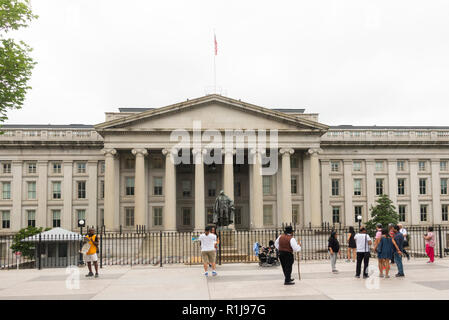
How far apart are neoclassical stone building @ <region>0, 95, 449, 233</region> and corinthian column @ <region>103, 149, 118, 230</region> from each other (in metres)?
0.11

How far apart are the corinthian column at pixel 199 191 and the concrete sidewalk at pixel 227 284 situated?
2758 centimetres

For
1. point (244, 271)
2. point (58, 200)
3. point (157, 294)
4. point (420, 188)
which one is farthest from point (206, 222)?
point (157, 294)

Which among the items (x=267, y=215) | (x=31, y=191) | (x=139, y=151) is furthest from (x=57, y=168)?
(x=267, y=215)

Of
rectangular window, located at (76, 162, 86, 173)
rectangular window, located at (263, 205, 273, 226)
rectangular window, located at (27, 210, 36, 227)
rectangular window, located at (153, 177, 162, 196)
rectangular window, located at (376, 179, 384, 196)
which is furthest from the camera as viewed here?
rectangular window, located at (376, 179, 384, 196)

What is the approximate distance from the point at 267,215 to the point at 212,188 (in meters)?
7.76

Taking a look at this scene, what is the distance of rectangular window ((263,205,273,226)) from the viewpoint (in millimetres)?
54250

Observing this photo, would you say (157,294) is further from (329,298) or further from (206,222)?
(206,222)

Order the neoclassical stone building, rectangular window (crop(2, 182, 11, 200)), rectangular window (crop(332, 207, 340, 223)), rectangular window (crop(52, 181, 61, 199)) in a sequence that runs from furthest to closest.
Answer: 1. rectangular window (crop(332, 207, 340, 223))
2. rectangular window (crop(52, 181, 61, 199))
3. rectangular window (crop(2, 182, 11, 200))
4. the neoclassical stone building

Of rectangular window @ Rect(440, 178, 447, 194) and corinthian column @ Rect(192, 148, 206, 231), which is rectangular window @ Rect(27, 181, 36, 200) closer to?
corinthian column @ Rect(192, 148, 206, 231)

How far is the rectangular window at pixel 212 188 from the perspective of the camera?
182 feet

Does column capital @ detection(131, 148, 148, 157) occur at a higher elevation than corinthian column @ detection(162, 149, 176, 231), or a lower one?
higher

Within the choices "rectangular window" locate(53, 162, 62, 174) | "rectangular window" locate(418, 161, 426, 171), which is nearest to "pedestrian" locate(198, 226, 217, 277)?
"rectangular window" locate(53, 162, 62, 174)

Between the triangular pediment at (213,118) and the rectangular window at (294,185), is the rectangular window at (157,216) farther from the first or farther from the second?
the rectangular window at (294,185)

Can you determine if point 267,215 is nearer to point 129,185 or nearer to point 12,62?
point 129,185
